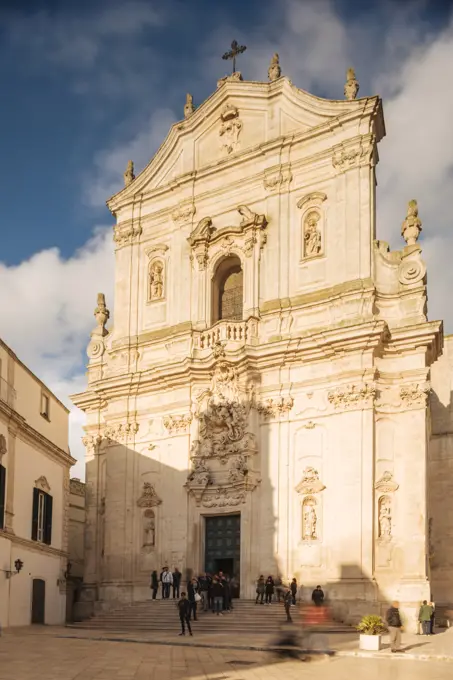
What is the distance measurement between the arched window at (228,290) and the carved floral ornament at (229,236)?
0.68 meters

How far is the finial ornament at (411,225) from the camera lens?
30.8 meters

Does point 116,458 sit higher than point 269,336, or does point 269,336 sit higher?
point 269,336

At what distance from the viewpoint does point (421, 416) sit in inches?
1132

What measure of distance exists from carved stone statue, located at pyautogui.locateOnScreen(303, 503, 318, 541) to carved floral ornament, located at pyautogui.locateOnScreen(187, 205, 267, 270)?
991 cm

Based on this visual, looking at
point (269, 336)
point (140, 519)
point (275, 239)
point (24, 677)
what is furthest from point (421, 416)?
point (24, 677)

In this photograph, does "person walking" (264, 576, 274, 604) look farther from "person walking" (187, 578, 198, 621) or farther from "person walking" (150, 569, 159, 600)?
"person walking" (150, 569, 159, 600)

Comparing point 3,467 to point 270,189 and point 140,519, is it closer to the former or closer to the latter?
point 140,519

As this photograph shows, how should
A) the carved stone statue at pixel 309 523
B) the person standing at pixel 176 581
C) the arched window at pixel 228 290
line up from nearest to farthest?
the carved stone statue at pixel 309 523 < the person standing at pixel 176 581 < the arched window at pixel 228 290

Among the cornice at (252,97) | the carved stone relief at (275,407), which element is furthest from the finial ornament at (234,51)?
the carved stone relief at (275,407)

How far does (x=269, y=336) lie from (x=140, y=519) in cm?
873

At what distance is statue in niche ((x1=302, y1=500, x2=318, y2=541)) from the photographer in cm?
2941

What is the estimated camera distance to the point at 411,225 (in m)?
31.0

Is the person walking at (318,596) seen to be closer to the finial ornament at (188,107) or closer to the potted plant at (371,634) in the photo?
the potted plant at (371,634)

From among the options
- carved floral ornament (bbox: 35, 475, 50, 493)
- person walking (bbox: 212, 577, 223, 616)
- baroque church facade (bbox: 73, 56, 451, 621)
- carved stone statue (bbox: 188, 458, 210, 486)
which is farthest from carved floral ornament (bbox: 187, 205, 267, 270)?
person walking (bbox: 212, 577, 223, 616)
